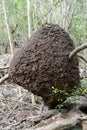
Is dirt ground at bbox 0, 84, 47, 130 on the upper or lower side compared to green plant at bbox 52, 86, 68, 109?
lower

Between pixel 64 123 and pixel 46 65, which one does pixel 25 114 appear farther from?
pixel 46 65

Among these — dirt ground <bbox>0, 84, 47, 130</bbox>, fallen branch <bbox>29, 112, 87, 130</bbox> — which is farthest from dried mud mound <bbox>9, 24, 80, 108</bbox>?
dirt ground <bbox>0, 84, 47, 130</bbox>

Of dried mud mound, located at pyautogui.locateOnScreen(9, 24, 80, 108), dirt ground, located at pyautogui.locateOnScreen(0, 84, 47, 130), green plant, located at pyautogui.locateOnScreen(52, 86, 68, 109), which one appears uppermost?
dried mud mound, located at pyautogui.locateOnScreen(9, 24, 80, 108)

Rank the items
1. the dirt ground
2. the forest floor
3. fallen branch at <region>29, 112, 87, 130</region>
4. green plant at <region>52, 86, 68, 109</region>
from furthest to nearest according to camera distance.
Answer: the dirt ground, the forest floor, fallen branch at <region>29, 112, 87, 130</region>, green plant at <region>52, 86, 68, 109</region>

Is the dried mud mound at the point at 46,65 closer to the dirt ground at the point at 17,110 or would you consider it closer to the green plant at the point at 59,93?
the green plant at the point at 59,93

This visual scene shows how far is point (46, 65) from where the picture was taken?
4285 mm

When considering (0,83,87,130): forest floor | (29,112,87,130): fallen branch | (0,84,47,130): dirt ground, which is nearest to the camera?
(29,112,87,130): fallen branch

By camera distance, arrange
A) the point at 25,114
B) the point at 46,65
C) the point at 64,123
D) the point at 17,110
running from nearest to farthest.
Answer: the point at 46,65
the point at 64,123
the point at 25,114
the point at 17,110

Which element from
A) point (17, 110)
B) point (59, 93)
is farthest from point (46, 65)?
point (17, 110)

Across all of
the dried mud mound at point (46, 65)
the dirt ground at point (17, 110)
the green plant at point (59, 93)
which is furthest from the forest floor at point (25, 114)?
the dried mud mound at point (46, 65)

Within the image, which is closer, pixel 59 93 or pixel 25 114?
pixel 59 93

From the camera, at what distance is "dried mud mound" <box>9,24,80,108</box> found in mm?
4285

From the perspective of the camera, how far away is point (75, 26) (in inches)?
518

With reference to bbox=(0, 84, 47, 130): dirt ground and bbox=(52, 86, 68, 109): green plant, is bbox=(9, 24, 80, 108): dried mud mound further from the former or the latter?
bbox=(0, 84, 47, 130): dirt ground
